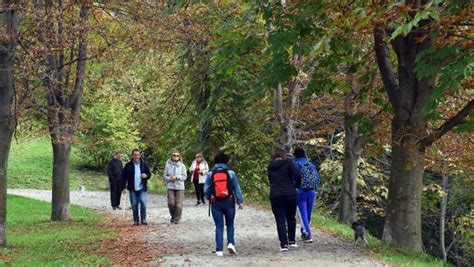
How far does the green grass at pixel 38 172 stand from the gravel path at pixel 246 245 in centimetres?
1863

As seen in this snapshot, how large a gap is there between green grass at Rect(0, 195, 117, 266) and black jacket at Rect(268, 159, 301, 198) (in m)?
3.18

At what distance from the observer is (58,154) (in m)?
18.8

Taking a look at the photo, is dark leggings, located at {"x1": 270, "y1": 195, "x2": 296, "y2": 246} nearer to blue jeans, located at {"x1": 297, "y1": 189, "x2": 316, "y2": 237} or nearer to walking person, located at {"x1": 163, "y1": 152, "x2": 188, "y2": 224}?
blue jeans, located at {"x1": 297, "y1": 189, "x2": 316, "y2": 237}

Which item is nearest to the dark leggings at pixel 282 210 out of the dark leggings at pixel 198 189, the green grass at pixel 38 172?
the dark leggings at pixel 198 189

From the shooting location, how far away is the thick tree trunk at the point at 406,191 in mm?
12930

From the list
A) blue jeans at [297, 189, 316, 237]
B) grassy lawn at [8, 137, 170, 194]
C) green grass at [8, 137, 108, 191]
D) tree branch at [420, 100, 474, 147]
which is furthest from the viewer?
green grass at [8, 137, 108, 191]

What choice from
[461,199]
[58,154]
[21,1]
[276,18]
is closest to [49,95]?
[58,154]

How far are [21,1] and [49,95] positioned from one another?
524cm

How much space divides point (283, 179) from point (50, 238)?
5977 mm

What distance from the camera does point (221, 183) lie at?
38.7 feet

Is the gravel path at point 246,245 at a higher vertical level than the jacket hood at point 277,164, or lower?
lower

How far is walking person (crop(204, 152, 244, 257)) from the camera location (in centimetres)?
1176

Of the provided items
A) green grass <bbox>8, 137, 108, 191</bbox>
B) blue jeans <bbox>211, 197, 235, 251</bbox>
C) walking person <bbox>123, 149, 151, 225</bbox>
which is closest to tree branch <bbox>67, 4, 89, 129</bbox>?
walking person <bbox>123, 149, 151, 225</bbox>

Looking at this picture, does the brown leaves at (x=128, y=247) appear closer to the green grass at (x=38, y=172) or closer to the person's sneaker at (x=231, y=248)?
the person's sneaker at (x=231, y=248)
